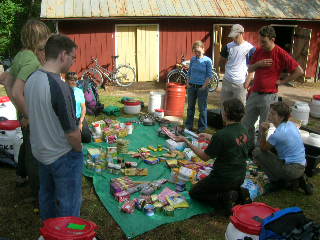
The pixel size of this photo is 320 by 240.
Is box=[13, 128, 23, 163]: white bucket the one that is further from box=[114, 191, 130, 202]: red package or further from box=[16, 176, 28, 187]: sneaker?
box=[114, 191, 130, 202]: red package

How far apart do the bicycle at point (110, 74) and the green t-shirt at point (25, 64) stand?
8.06 metres

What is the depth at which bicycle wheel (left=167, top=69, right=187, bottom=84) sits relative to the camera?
11755mm

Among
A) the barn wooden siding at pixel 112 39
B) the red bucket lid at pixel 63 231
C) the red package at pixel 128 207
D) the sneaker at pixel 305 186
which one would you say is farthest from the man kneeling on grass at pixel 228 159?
the barn wooden siding at pixel 112 39

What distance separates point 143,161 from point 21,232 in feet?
7.32

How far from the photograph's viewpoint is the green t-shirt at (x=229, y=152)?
3596 millimetres

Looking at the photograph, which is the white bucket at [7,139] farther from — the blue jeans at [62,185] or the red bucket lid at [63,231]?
the red bucket lid at [63,231]

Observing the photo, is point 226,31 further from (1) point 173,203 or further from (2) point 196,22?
(1) point 173,203

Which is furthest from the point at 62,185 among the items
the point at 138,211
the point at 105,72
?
the point at 105,72

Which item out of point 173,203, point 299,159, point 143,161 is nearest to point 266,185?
point 299,159

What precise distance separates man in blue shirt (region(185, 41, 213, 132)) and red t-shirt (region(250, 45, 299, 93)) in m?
1.23

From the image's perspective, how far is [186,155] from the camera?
538cm

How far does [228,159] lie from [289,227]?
4.90ft

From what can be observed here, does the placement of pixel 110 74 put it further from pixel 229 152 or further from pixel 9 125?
pixel 229 152

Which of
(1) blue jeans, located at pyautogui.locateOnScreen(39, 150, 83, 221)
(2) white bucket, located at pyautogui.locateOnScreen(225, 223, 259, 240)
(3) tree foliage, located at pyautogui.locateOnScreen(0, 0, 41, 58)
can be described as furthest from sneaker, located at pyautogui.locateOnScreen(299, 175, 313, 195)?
(3) tree foliage, located at pyautogui.locateOnScreen(0, 0, 41, 58)
